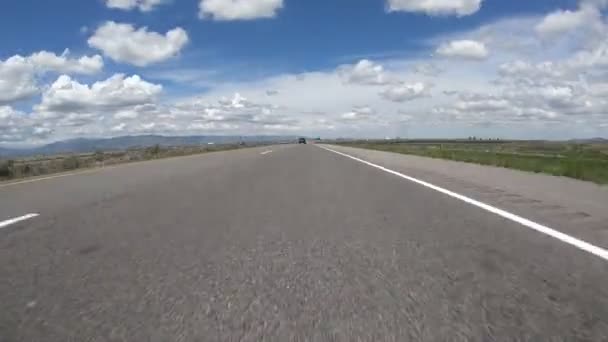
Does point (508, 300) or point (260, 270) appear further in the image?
point (260, 270)

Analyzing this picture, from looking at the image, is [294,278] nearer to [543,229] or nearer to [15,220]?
[543,229]

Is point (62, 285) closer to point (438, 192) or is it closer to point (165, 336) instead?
point (165, 336)

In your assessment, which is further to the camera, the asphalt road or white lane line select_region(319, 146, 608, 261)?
white lane line select_region(319, 146, 608, 261)

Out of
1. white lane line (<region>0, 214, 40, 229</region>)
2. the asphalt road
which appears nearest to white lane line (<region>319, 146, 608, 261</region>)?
the asphalt road

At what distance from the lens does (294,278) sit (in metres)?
3.86

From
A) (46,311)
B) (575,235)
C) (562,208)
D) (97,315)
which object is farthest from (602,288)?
(562,208)

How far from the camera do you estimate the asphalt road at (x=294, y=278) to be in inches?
112

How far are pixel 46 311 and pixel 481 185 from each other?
10680 mm

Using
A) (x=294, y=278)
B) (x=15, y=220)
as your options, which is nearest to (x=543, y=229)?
(x=294, y=278)

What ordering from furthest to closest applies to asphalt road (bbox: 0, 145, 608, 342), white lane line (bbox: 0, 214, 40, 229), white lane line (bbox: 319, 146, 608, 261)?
white lane line (bbox: 0, 214, 40, 229), white lane line (bbox: 319, 146, 608, 261), asphalt road (bbox: 0, 145, 608, 342)

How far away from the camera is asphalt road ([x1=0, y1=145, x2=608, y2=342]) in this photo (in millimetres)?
2854

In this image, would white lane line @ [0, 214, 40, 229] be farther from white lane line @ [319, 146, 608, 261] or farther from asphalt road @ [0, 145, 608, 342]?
white lane line @ [319, 146, 608, 261]

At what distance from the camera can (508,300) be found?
333 cm

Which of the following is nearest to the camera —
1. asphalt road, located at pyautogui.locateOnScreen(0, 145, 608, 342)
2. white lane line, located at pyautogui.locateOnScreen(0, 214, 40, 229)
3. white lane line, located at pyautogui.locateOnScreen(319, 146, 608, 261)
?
asphalt road, located at pyautogui.locateOnScreen(0, 145, 608, 342)
